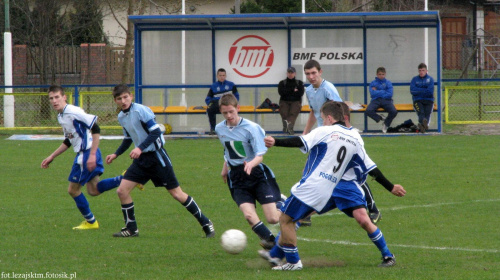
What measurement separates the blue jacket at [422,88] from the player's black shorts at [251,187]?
12.8m

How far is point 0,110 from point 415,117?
41.4ft

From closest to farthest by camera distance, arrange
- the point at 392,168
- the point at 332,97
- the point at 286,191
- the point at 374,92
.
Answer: the point at 332,97, the point at 286,191, the point at 392,168, the point at 374,92

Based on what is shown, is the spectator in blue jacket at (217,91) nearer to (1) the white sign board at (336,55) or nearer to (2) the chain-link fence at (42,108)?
(1) the white sign board at (336,55)

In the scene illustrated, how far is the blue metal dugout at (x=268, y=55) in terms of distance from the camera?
2073 cm

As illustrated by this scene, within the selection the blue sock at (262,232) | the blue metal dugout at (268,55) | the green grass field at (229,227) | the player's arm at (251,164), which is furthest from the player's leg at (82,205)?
the blue metal dugout at (268,55)

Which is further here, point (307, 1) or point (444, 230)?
point (307, 1)

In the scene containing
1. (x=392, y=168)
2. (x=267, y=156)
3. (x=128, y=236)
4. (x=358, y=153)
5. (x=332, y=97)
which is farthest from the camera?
(x=267, y=156)

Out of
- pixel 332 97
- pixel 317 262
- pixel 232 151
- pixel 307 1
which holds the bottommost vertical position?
pixel 317 262

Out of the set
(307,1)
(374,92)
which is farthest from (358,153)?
(307,1)

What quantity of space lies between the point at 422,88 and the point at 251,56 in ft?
15.8

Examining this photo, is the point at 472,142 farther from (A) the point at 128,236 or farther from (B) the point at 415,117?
(A) the point at 128,236

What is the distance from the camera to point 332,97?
930cm

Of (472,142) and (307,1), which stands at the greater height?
(307,1)

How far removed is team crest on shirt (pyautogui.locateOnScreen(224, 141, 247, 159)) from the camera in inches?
287
